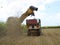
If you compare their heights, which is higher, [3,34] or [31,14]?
[31,14]

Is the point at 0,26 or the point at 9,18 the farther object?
the point at 9,18

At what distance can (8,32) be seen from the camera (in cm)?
3450

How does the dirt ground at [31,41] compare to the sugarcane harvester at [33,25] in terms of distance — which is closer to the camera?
the dirt ground at [31,41]

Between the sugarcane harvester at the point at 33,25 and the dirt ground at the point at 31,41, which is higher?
the sugarcane harvester at the point at 33,25

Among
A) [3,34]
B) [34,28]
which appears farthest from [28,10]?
[3,34]

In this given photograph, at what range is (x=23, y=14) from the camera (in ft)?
113

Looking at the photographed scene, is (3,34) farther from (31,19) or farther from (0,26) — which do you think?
(31,19)

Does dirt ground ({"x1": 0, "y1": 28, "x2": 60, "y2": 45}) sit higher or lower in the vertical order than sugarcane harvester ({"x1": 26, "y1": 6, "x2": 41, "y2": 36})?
lower

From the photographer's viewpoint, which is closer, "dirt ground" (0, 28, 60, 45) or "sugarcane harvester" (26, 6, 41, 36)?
"dirt ground" (0, 28, 60, 45)

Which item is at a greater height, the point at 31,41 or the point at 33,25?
the point at 33,25

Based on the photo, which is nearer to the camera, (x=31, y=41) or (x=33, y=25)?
(x=31, y=41)

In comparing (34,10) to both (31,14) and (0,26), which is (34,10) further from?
(0,26)

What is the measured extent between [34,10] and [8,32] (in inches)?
225

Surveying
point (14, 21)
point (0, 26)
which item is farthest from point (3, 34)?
point (14, 21)
